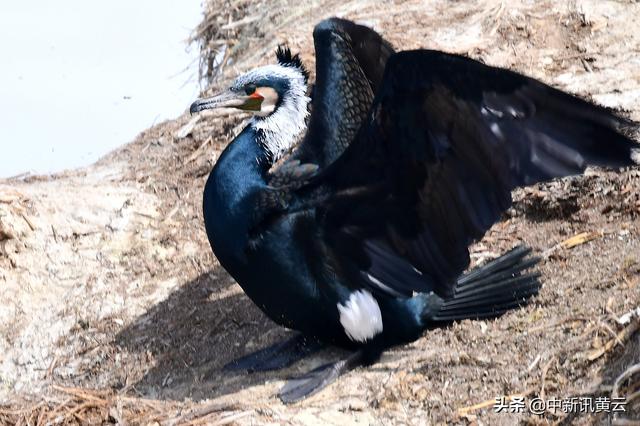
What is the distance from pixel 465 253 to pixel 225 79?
3858mm

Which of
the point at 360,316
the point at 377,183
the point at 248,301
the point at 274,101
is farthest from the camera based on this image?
the point at 248,301

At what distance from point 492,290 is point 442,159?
1089mm

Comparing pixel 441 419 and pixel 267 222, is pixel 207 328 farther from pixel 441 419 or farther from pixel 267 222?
pixel 441 419

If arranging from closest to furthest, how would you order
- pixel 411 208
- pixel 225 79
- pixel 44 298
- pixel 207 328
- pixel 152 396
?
pixel 411 208 → pixel 152 396 → pixel 207 328 → pixel 44 298 → pixel 225 79

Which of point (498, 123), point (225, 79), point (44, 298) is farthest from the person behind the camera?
point (225, 79)

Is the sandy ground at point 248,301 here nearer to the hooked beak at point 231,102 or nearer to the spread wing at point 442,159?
the spread wing at point 442,159

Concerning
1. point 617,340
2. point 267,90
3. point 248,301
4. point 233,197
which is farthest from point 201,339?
point 617,340

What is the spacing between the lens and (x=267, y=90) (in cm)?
580

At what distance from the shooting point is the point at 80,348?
6.40 metres

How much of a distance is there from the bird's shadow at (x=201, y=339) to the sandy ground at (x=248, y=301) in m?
0.01

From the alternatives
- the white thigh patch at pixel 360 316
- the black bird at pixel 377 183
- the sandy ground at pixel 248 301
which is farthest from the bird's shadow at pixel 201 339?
the white thigh patch at pixel 360 316

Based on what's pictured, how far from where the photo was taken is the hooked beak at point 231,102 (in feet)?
19.1

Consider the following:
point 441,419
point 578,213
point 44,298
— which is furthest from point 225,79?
point 441,419

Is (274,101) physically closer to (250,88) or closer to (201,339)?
(250,88)
